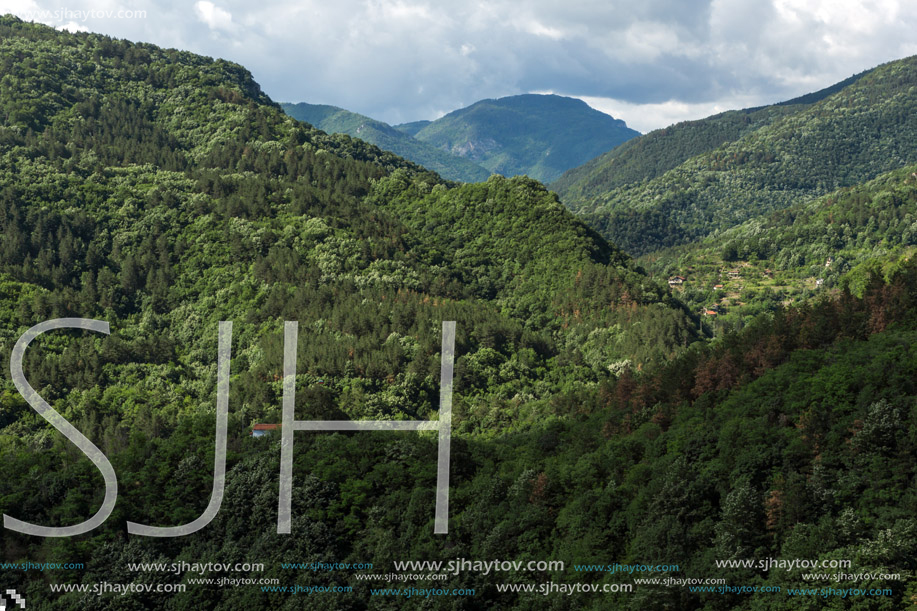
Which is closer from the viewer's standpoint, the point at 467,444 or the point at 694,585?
the point at 694,585

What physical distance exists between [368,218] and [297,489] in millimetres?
106504

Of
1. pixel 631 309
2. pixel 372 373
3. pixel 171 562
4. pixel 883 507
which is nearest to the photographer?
pixel 883 507

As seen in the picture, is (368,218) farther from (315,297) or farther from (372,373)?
(372,373)

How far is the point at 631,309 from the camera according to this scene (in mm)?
151500

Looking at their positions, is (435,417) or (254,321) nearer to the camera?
(435,417)

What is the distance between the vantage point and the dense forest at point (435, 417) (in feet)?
219

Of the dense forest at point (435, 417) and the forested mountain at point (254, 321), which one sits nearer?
the dense forest at point (435, 417)

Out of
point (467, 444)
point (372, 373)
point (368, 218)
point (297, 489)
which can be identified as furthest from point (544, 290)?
point (297, 489)

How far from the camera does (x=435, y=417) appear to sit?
124188mm

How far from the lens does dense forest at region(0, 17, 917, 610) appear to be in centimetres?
6681

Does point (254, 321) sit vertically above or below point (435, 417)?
above

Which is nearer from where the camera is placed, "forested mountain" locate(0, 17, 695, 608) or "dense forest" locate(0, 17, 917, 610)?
"dense forest" locate(0, 17, 917, 610)

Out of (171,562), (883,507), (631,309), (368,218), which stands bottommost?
(171,562)

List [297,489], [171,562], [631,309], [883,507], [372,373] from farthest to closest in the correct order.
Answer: [631,309], [372,373], [297,489], [171,562], [883,507]
